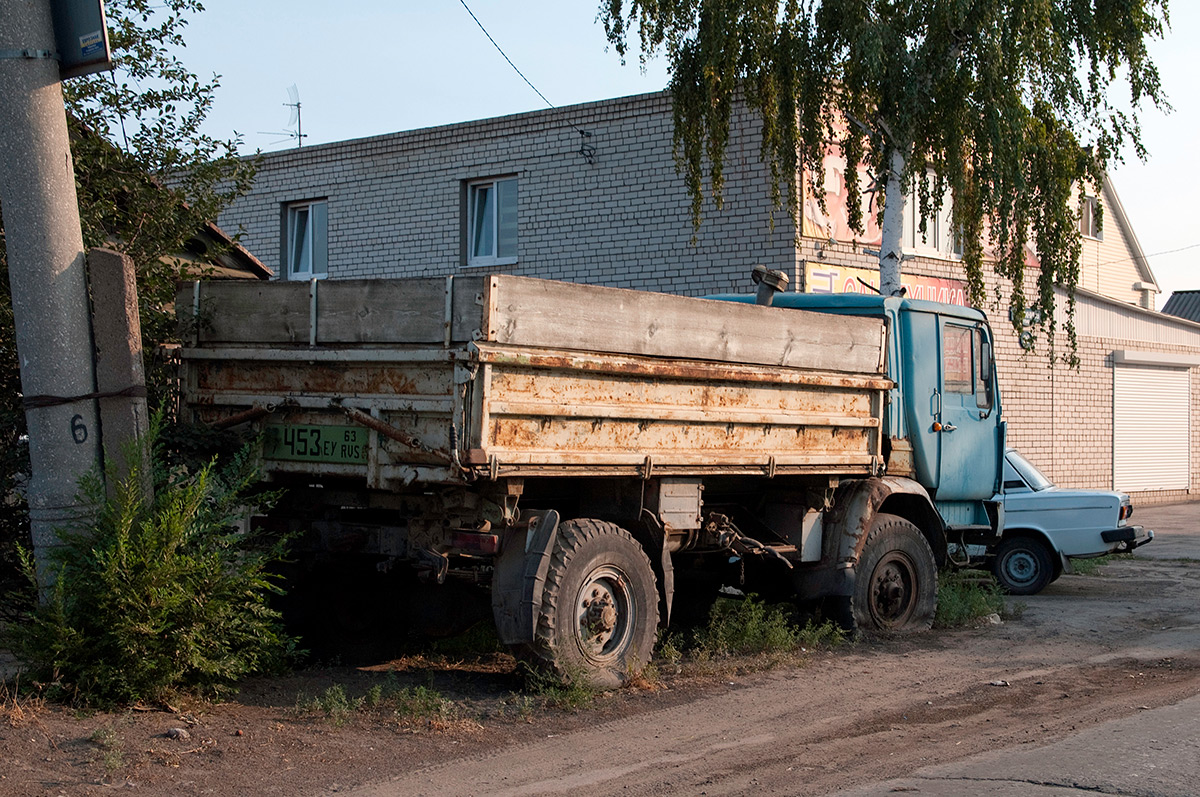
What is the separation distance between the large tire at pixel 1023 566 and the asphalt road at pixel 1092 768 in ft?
17.6

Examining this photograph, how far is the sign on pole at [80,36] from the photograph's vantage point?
19.6 ft

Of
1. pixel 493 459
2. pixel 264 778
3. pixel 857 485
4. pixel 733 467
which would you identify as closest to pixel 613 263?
pixel 857 485

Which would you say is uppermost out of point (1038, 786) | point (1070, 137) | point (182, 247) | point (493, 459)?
point (1070, 137)

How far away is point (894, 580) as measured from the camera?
29.8 ft

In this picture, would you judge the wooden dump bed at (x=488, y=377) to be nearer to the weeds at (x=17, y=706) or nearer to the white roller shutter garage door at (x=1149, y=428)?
the weeds at (x=17, y=706)

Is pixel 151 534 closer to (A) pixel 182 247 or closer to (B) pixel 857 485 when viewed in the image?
(A) pixel 182 247

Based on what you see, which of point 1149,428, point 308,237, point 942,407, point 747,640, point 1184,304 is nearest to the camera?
point 747,640

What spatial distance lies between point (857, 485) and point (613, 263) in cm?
852

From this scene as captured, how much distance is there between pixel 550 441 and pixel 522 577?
74cm

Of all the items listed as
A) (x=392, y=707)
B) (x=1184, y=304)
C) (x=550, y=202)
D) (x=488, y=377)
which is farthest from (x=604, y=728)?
(x=1184, y=304)

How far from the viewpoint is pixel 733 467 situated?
7512 millimetres

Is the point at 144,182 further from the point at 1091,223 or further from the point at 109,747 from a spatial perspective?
the point at 1091,223

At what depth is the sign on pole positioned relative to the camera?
235 inches

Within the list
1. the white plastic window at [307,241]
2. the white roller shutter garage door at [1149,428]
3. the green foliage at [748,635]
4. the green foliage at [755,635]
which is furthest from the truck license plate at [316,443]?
the white roller shutter garage door at [1149,428]
